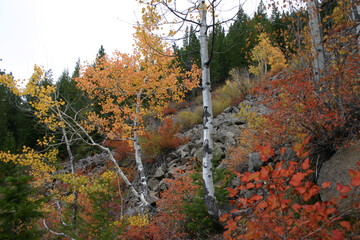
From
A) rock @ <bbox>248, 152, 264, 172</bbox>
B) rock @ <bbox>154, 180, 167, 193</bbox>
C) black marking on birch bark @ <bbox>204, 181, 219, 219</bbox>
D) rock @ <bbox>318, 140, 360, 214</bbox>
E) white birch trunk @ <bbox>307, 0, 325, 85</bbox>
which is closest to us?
rock @ <bbox>318, 140, 360, 214</bbox>

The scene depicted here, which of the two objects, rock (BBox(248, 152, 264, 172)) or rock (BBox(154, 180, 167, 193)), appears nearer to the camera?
→ rock (BBox(248, 152, 264, 172))

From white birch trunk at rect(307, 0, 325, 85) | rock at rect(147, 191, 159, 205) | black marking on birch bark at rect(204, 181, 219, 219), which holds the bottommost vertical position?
rock at rect(147, 191, 159, 205)

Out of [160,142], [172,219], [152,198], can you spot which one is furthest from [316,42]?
[160,142]

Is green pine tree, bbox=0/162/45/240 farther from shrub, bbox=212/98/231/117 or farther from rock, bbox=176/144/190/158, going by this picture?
shrub, bbox=212/98/231/117

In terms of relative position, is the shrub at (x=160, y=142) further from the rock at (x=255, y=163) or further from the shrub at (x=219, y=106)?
the rock at (x=255, y=163)

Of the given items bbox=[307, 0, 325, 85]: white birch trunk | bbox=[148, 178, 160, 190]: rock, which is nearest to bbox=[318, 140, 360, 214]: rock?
bbox=[307, 0, 325, 85]: white birch trunk

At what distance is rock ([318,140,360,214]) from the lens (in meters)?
2.40

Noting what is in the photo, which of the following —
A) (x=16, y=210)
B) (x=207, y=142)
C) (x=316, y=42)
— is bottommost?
(x=207, y=142)

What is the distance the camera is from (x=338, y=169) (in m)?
2.51

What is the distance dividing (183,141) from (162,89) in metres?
3.67

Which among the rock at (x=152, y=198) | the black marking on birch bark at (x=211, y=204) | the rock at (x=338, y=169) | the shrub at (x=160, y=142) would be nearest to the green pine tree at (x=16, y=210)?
the black marking on birch bark at (x=211, y=204)

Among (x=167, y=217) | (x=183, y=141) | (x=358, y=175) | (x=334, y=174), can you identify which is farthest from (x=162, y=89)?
(x=358, y=175)

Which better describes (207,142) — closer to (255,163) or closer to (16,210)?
(255,163)

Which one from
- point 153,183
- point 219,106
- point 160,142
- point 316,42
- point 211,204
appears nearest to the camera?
point 316,42
